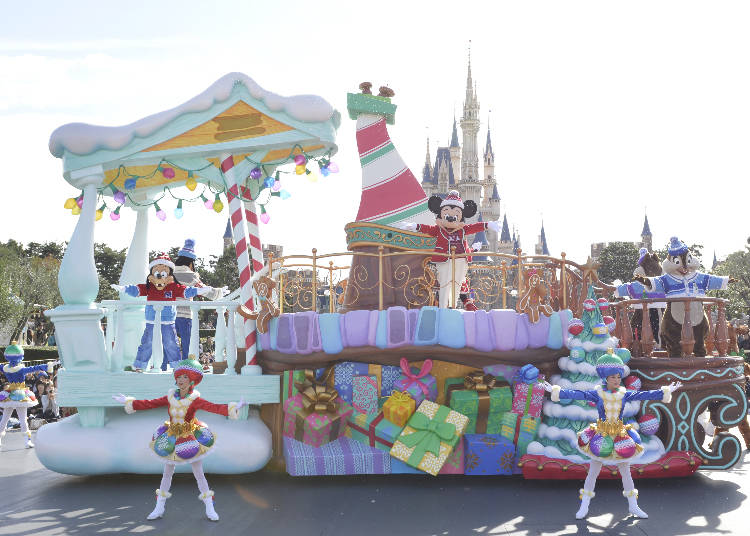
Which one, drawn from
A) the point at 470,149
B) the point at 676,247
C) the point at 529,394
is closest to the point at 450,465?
the point at 529,394

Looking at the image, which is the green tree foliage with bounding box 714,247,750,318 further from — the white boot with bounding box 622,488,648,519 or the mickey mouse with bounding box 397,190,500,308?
the white boot with bounding box 622,488,648,519

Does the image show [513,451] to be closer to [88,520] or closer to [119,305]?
[88,520]

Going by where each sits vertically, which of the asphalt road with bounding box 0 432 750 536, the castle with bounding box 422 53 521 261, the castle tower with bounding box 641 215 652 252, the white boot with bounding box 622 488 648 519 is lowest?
the asphalt road with bounding box 0 432 750 536

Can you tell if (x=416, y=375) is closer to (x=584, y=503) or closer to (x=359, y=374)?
(x=359, y=374)

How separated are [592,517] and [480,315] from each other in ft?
7.68

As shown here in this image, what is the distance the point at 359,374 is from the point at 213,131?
318 cm

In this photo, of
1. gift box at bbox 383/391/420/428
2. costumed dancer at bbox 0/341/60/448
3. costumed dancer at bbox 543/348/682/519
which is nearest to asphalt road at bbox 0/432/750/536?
costumed dancer at bbox 543/348/682/519

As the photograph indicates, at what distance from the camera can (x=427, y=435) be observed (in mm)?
6754

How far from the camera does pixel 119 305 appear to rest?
7.18 meters

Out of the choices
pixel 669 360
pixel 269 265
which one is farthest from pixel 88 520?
pixel 669 360

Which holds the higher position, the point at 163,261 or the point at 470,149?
the point at 470,149

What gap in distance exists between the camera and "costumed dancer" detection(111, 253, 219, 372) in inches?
290

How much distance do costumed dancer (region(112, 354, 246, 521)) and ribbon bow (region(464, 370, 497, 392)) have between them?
101 inches

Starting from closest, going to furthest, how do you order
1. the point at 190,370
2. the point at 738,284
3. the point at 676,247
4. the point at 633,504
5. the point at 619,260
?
the point at 633,504
the point at 190,370
the point at 676,247
the point at 738,284
the point at 619,260
